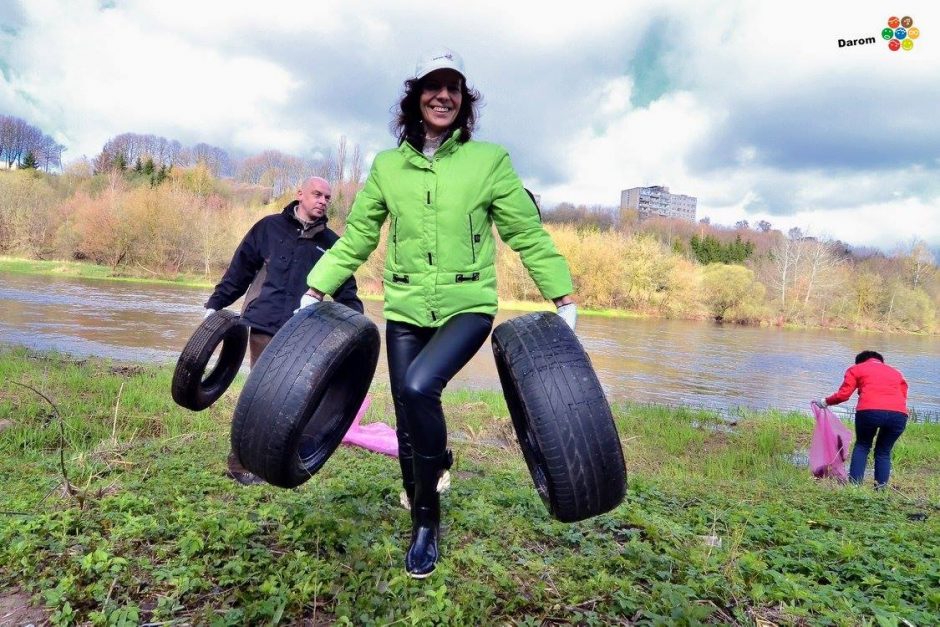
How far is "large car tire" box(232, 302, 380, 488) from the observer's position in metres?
Result: 2.79

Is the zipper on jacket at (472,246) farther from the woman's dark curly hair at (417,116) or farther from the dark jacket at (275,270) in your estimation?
the dark jacket at (275,270)

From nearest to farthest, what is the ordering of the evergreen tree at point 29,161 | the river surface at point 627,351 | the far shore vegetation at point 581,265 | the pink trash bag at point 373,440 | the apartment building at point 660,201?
the pink trash bag at point 373,440 < the river surface at point 627,351 < the far shore vegetation at point 581,265 < the evergreen tree at point 29,161 < the apartment building at point 660,201

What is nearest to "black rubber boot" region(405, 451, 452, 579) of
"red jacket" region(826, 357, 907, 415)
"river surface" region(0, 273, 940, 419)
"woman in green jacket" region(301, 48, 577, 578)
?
"woman in green jacket" region(301, 48, 577, 578)

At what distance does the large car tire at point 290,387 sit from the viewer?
279 cm

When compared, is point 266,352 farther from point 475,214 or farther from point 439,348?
point 475,214

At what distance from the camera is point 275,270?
4.80 metres

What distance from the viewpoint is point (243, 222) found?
172ft

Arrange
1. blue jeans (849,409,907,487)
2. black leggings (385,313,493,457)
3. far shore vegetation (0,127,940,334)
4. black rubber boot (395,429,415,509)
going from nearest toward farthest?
black leggings (385,313,493,457)
black rubber boot (395,429,415,509)
blue jeans (849,409,907,487)
far shore vegetation (0,127,940,334)

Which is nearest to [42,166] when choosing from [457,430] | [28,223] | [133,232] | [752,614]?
[28,223]

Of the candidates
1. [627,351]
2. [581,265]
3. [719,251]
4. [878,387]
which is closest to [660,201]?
[719,251]

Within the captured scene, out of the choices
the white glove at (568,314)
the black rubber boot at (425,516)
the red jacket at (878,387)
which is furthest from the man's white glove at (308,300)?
the red jacket at (878,387)

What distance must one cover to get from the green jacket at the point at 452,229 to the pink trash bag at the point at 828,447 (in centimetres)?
635

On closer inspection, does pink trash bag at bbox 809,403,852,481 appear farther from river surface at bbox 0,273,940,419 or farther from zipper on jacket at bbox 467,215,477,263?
river surface at bbox 0,273,940,419

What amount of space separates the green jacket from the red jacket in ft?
20.8
